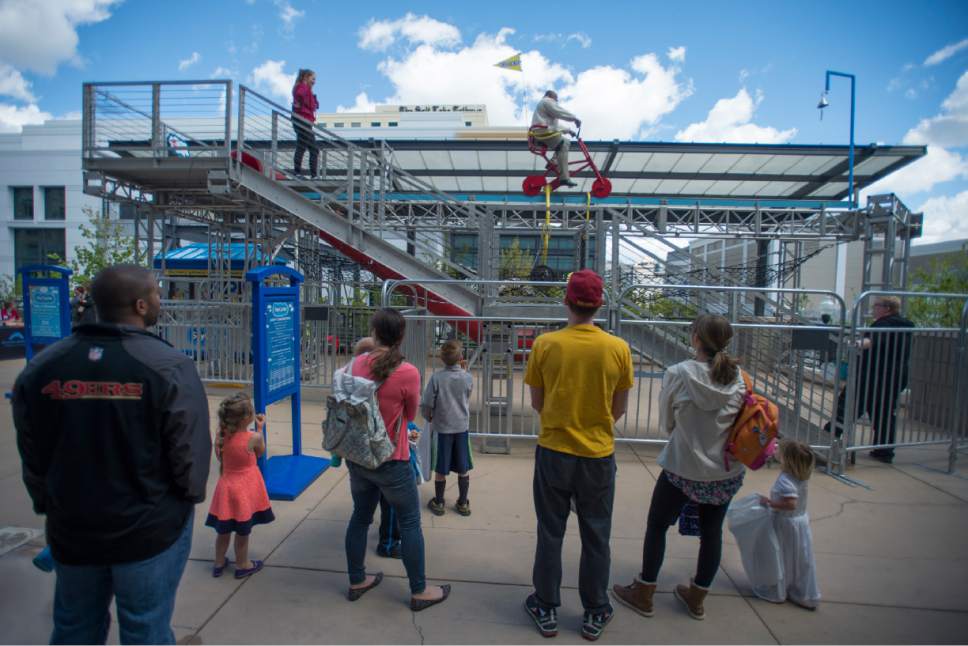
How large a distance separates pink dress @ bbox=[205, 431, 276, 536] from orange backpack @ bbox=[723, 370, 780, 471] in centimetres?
285

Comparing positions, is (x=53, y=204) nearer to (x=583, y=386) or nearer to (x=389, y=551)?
(x=389, y=551)

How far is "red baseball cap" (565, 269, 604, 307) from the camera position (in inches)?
108

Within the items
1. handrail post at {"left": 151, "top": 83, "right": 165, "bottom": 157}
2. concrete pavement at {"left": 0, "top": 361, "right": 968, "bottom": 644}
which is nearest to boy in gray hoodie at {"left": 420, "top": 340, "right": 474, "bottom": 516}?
concrete pavement at {"left": 0, "top": 361, "right": 968, "bottom": 644}

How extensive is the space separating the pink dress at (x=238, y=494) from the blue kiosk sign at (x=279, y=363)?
1.01m

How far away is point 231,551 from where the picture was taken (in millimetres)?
3576

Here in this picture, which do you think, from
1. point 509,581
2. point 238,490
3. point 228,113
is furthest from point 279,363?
point 228,113

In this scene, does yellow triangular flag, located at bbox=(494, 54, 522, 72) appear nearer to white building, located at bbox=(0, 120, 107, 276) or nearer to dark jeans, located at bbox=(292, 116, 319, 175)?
dark jeans, located at bbox=(292, 116, 319, 175)

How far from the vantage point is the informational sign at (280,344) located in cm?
455

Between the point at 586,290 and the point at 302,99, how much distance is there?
8.75 meters

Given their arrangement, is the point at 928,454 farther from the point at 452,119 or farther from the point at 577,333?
the point at 452,119

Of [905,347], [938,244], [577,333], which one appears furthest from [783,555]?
[938,244]

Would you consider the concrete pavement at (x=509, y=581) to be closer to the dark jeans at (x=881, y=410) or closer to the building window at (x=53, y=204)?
the dark jeans at (x=881, y=410)

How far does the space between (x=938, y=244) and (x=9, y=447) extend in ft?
124

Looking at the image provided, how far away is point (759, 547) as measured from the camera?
314cm
